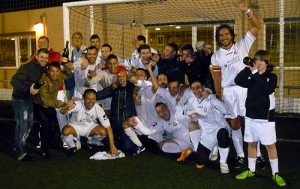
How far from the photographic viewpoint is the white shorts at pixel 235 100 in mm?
5250

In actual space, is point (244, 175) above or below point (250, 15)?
below

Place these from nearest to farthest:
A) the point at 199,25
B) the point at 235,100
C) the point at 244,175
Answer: the point at 244,175 → the point at 235,100 → the point at 199,25

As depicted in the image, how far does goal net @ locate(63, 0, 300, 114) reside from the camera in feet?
28.0

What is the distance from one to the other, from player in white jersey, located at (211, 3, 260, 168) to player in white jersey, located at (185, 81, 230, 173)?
0.15 metres

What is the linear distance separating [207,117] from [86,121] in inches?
76.2

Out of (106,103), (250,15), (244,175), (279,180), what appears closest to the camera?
(279,180)

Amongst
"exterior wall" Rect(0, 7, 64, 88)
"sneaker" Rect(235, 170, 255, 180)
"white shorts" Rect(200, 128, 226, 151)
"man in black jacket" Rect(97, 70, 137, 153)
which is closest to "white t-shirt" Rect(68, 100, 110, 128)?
"man in black jacket" Rect(97, 70, 137, 153)

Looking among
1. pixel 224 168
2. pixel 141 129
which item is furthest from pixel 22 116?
pixel 224 168

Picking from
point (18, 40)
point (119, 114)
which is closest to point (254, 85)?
point (119, 114)

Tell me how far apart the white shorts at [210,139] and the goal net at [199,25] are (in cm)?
372

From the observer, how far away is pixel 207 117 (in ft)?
17.5

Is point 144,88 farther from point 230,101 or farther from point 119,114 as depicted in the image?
point 230,101

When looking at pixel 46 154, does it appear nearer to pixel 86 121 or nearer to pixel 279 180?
pixel 86 121

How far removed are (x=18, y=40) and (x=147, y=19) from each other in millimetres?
7074
